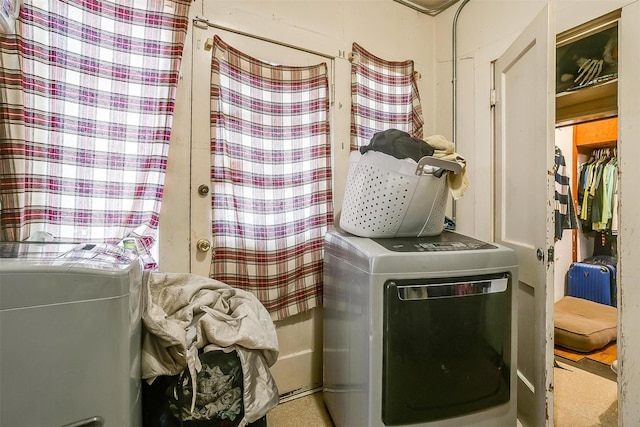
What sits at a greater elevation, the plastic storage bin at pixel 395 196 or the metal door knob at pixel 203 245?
the plastic storage bin at pixel 395 196

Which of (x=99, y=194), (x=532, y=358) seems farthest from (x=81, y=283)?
(x=532, y=358)

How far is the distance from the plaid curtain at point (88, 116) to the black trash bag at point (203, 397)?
0.55 meters

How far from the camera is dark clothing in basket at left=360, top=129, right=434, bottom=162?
1.27 metres

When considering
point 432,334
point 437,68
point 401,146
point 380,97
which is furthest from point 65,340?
point 437,68

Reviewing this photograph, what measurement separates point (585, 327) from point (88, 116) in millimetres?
3516

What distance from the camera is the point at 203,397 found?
1.09 meters

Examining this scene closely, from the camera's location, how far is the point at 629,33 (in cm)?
140

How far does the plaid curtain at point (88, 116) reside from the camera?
3.84 ft

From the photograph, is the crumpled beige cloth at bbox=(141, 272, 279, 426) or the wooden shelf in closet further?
the wooden shelf in closet

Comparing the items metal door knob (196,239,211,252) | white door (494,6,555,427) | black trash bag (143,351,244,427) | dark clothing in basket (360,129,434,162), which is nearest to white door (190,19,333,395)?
metal door knob (196,239,211,252)

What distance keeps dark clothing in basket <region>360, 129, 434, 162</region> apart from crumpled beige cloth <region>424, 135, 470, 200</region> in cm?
6

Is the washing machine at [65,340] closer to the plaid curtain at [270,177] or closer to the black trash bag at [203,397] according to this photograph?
the black trash bag at [203,397]

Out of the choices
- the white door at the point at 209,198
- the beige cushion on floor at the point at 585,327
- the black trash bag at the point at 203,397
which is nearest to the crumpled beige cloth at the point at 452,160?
the white door at the point at 209,198

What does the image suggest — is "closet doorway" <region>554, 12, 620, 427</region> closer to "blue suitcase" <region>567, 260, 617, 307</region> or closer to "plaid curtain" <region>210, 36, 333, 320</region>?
"blue suitcase" <region>567, 260, 617, 307</region>
